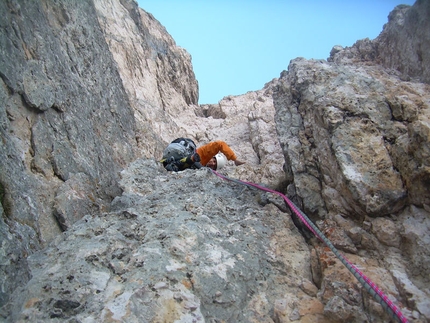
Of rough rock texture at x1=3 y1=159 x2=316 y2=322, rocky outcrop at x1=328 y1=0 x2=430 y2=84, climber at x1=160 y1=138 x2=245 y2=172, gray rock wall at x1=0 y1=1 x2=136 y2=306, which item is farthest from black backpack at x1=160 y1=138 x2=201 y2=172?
rocky outcrop at x1=328 y1=0 x2=430 y2=84

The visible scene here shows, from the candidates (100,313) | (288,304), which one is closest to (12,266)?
(100,313)

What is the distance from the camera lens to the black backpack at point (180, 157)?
6.46 metres

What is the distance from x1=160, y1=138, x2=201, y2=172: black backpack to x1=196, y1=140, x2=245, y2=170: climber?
0.36 meters

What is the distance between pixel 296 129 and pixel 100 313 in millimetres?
3564

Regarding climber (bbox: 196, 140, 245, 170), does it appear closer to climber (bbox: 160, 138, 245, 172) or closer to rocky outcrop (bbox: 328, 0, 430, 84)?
climber (bbox: 160, 138, 245, 172)

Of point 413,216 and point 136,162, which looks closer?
point 413,216

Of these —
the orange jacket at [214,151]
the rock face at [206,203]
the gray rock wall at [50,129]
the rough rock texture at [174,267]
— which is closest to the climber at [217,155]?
the orange jacket at [214,151]

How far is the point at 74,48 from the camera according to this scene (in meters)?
5.89

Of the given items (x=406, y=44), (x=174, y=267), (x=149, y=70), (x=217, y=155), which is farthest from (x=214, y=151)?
(x=149, y=70)

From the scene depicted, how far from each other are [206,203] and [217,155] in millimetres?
2821

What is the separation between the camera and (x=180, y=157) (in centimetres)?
681

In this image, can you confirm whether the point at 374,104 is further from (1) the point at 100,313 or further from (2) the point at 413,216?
(1) the point at 100,313

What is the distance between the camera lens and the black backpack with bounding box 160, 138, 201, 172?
254 inches

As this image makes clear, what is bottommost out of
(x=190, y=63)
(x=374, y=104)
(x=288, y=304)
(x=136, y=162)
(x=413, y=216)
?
(x=288, y=304)
